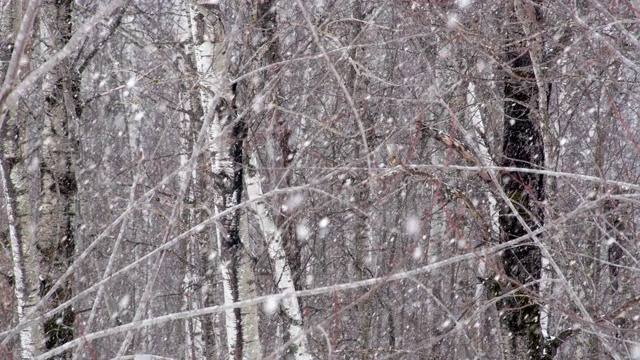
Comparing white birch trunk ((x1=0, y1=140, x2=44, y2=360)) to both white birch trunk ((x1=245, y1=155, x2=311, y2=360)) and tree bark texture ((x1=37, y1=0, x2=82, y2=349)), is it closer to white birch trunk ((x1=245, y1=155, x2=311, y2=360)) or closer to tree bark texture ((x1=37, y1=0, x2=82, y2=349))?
tree bark texture ((x1=37, y1=0, x2=82, y2=349))

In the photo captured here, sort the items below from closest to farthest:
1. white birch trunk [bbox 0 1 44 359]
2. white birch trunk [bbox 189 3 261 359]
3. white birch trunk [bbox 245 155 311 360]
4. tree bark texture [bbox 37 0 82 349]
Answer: white birch trunk [bbox 189 3 261 359]
white birch trunk [bbox 0 1 44 359]
white birch trunk [bbox 245 155 311 360]
tree bark texture [bbox 37 0 82 349]

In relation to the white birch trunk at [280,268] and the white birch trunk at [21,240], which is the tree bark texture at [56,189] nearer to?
the white birch trunk at [21,240]

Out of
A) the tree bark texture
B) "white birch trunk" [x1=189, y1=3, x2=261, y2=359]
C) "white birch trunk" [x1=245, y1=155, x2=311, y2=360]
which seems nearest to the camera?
"white birch trunk" [x1=189, y1=3, x2=261, y2=359]

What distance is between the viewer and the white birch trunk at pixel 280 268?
17.4 feet

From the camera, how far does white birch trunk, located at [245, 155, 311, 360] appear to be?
5.29 m

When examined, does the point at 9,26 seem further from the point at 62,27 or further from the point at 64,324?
the point at 64,324

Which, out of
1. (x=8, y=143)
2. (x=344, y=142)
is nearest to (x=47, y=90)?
(x=8, y=143)

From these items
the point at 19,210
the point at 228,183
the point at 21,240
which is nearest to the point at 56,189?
the point at 19,210

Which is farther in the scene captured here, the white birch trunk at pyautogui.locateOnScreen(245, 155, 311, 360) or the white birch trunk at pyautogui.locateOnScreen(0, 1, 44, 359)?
the white birch trunk at pyautogui.locateOnScreen(245, 155, 311, 360)

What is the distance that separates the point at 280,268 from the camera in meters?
5.68

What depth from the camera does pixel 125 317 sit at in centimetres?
1419

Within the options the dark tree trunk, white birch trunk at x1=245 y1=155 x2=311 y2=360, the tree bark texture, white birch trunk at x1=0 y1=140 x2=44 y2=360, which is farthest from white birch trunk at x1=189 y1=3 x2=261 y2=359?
the dark tree trunk

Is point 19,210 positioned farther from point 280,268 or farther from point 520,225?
point 520,225

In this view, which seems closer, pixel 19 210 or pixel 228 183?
pixel 228 183
